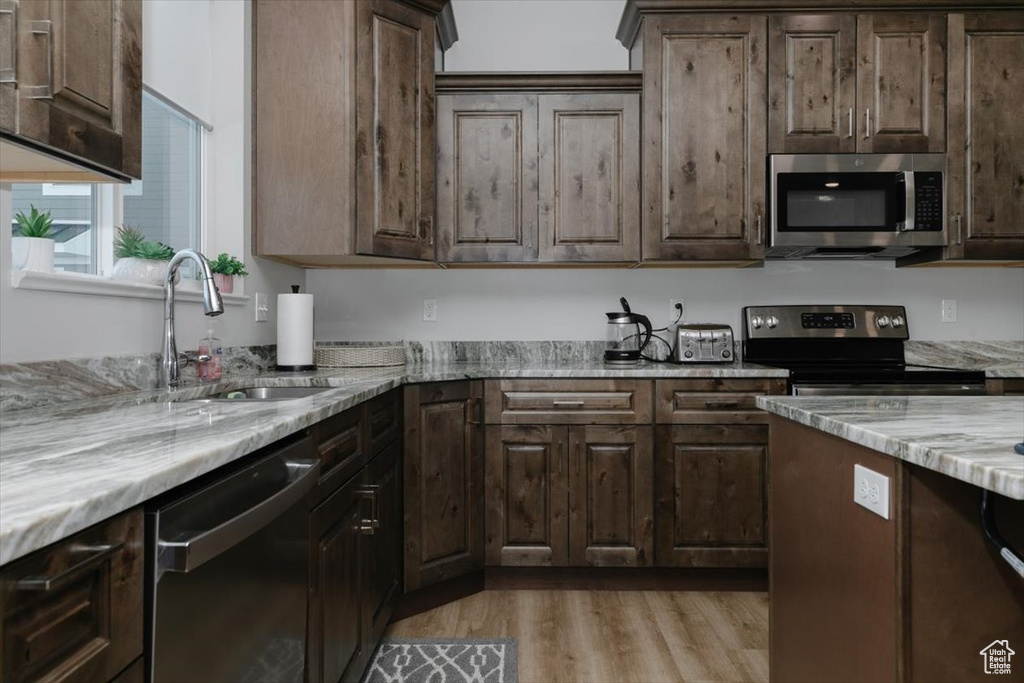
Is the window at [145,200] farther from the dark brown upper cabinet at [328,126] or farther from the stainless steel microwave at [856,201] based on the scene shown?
the stainless steel microwave at [856,201]

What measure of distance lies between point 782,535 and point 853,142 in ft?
6.71

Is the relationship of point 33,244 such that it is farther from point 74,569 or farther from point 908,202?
point 908,202

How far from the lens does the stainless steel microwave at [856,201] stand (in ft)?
9.15

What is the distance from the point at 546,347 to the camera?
322cm

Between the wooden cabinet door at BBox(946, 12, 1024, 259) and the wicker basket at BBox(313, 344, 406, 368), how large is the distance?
260 cm

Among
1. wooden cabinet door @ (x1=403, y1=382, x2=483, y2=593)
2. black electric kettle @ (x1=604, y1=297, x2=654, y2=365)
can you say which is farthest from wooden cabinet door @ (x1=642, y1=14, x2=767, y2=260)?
wooden cabinet door @ (x1=403, y1=382, x2=483, y2=593)

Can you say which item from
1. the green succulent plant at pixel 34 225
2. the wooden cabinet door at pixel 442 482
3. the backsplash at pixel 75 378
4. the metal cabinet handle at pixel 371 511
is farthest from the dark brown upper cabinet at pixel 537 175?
the green succulent plant at pixel 34 225

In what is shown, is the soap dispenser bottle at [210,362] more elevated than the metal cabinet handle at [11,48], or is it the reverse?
the metal cabinet handle at [11,48]

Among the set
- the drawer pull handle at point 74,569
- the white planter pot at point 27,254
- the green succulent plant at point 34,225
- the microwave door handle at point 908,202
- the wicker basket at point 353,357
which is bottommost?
the drawer pull handle at point 74,569

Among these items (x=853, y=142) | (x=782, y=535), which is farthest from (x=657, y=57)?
(x=782, y=535)

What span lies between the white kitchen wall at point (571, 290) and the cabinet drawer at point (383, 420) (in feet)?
3.20

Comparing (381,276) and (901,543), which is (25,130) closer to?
(901,543)

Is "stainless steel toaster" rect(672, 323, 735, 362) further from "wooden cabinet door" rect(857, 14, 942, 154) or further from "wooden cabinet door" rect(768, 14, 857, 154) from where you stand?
"wooden cabinet door" rect(857, 14, 942, 154)

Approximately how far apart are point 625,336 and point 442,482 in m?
1.09
